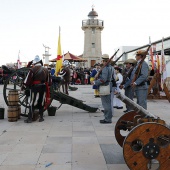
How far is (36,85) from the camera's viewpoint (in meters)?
6.91

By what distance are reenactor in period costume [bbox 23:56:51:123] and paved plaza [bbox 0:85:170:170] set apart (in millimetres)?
420

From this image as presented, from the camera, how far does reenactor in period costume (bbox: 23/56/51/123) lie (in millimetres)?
6871

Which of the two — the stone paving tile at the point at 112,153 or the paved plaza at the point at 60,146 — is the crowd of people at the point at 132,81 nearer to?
the paved plaza at the point at 60,146

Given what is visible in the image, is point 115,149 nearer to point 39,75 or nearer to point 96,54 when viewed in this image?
point 39,75

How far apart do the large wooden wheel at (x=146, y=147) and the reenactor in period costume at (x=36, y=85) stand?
415cm

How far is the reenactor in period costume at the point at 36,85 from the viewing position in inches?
271

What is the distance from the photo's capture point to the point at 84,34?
49750 millimetres

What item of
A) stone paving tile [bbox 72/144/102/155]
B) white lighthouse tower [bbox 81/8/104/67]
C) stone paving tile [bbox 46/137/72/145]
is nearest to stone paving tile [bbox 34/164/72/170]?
stone paving tile [bbox 72/144/102/155]

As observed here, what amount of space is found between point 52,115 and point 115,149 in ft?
12.3

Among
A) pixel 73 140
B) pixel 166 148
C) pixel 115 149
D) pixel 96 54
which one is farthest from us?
pixel 96 54

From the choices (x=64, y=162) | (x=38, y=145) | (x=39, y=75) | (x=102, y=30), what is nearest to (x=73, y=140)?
(x=38, y=145)

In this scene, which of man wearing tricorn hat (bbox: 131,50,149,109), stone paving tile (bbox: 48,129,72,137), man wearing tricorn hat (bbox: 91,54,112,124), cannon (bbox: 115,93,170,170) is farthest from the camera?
man wearing tricorn hat (bbox: 91,54,112,124)

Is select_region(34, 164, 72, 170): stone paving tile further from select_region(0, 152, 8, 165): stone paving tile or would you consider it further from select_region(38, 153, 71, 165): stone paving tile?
select_region(0, 152, 8, 165): stone paving tile

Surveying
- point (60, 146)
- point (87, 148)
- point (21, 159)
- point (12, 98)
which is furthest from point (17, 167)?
point (12, 98)
